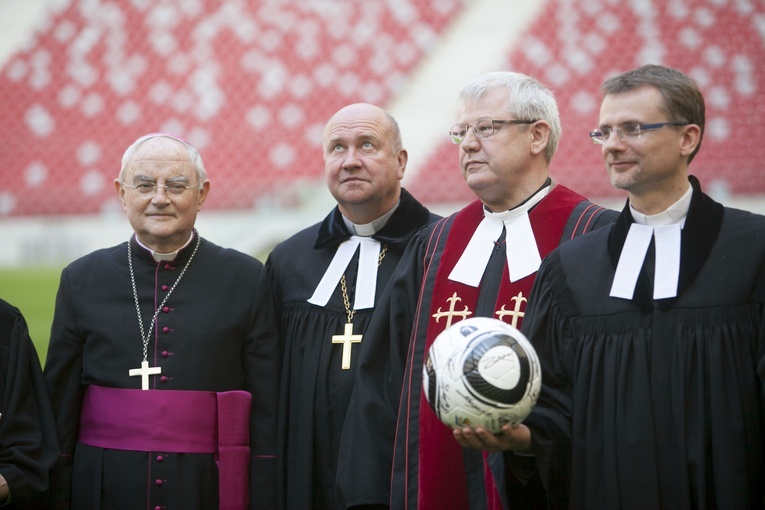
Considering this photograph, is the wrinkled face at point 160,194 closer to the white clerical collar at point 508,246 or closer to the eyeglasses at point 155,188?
the eyeglasses at point 155,188

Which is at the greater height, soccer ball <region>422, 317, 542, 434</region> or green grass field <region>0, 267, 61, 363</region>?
green grass field <region>0, 267, 61, 363</region>

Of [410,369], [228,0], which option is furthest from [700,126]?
[228,0]

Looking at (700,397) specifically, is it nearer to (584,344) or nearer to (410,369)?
(584,344)

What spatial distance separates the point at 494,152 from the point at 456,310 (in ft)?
2.03

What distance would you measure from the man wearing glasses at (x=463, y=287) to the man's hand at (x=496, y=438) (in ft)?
1.62

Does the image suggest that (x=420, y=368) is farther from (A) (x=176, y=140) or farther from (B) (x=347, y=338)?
(A) (x=176, y=140)

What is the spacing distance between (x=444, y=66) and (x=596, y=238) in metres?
6.99

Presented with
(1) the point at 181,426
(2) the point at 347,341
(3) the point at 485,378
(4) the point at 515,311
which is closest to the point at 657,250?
(4) the point at 515,311

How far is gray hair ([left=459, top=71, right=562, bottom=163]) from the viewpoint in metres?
3.62

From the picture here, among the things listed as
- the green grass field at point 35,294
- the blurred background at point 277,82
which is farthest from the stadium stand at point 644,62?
the green grass field at point 35,294

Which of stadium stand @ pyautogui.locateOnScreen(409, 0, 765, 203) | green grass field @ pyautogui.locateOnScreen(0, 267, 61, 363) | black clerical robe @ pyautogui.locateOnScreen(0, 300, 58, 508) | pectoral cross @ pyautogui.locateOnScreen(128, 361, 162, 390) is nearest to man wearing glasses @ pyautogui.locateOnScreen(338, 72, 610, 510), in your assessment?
pectoral cross @ pyautogui.locateOnScreen(128, 361, 162, 390)

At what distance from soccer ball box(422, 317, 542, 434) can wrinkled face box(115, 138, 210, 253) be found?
1497mm

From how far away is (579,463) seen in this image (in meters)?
3.00

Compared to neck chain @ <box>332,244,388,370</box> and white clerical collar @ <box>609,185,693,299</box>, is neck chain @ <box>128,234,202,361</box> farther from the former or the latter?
white clerical collar @ <box>609,185,693,299</box>
